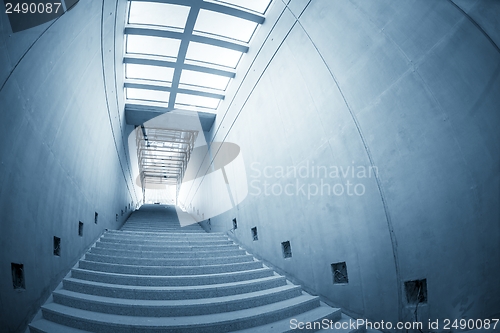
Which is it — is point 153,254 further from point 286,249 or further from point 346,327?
point 346,327

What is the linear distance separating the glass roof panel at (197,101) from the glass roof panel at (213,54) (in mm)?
1696

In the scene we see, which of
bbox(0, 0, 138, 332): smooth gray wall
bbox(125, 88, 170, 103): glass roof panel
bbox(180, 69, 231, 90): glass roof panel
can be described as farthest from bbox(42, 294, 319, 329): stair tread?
bbox(125, 88, 170, 103): glass roof panel

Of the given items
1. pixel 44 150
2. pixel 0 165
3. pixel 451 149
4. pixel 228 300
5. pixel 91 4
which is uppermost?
pixel 91 4

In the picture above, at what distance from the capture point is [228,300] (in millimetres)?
3201

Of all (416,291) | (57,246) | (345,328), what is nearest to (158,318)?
(57,246)

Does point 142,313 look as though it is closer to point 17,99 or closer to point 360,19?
point 17,99

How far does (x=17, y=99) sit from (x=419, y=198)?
167 inches

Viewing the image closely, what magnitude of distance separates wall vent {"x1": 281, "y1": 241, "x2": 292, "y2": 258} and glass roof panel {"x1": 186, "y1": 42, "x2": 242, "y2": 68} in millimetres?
4698

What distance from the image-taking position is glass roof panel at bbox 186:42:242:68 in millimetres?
5922

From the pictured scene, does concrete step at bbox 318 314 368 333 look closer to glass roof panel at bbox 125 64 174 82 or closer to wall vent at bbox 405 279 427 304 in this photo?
wall vent at bbox 405 279 427 304

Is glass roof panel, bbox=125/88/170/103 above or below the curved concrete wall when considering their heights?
above

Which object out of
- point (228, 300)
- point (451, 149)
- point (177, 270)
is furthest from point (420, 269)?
point (177, 270)

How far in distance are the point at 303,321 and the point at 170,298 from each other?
1.75 metres

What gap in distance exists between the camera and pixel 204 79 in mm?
6992
